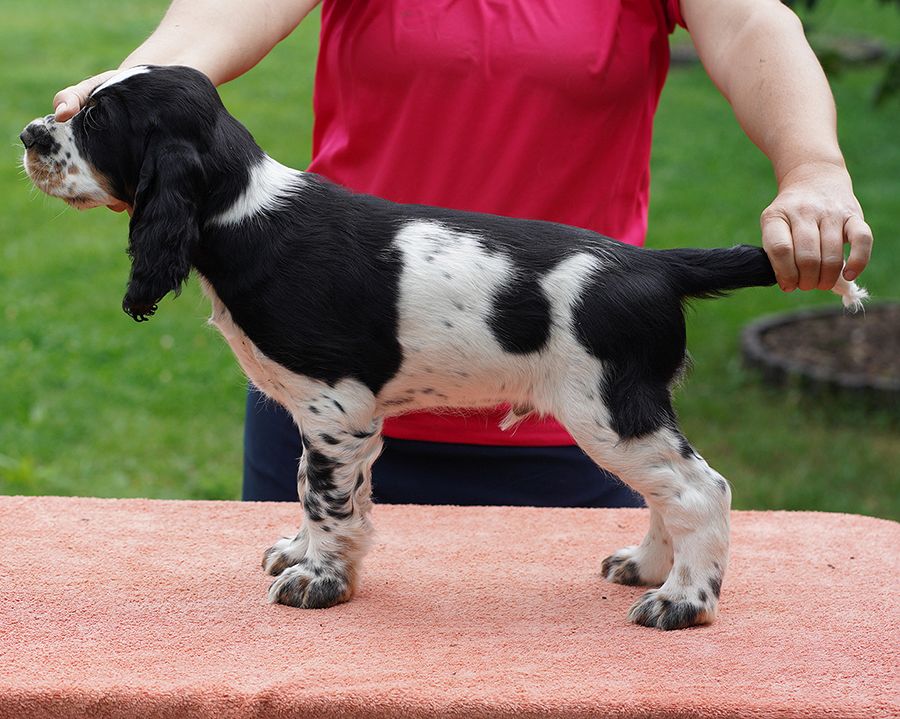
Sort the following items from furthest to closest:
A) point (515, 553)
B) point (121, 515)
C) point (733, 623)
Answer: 1. point (121, 515)
2. point (515, 553)
3. point (733, 623)

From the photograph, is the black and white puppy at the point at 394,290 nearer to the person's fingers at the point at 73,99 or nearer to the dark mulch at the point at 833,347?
the person's fingers at the point at 73,99

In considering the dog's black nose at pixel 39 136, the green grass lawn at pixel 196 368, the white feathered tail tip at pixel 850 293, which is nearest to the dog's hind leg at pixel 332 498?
the dog's black nose at pixel 39 136

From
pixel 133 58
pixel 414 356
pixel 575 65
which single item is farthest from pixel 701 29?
pixel 133 58

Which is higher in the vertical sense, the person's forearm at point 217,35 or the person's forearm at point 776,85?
the person's forearm at point 776,85

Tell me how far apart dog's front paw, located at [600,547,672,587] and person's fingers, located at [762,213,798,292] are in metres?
0.75

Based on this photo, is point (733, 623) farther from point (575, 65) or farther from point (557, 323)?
point (575, 65)

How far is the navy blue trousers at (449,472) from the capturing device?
11.2 feet

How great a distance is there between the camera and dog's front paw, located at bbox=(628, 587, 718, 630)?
261 centimetres

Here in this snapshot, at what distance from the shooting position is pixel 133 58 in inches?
106

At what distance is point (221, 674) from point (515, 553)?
980mm

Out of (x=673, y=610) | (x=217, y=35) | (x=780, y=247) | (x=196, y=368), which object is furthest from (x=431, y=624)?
(x=196, y=368)

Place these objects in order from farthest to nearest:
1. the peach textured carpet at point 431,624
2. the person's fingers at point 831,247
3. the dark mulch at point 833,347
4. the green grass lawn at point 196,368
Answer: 1. the dark mulch at point 833,347
2. the green grass lawn at point 196,368
3. the person's fingers at point 831,247
4. the peach textured carpet at point 431,624

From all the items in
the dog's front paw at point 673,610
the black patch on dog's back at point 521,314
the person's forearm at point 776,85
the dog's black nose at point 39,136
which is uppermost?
the person's forearm at point 776,85

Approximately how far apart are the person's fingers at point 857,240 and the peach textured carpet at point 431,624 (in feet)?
2.59
